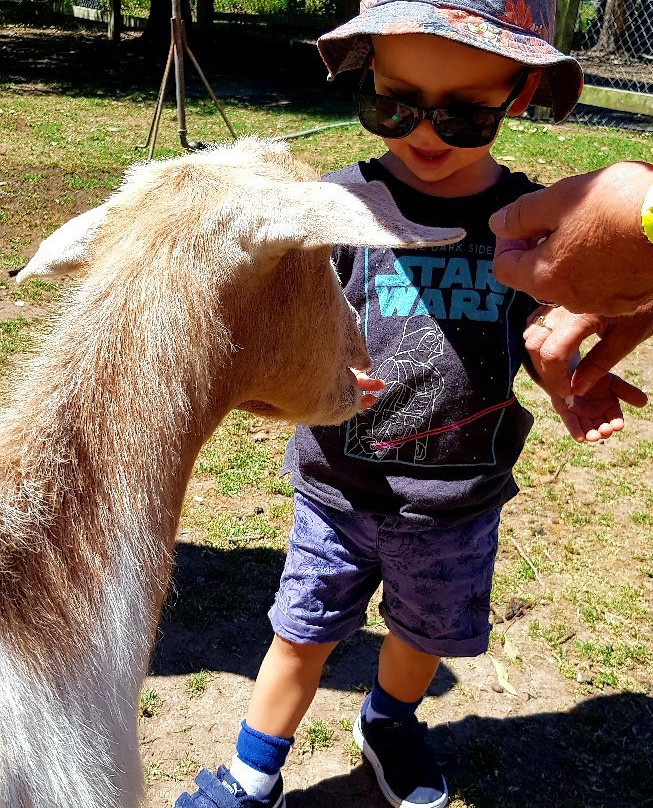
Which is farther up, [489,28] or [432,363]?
[489,28]

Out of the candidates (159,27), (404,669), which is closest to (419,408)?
(404,669)

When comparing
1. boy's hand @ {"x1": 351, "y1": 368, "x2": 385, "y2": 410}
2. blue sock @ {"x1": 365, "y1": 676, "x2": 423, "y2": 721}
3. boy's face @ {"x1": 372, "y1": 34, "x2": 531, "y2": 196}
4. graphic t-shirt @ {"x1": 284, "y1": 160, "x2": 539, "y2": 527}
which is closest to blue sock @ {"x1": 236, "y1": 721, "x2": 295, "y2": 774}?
blue sock @ {"x1": 365, "y1": 676, "x2": 423, "y2": 721}

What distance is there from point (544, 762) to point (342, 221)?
2652 mm

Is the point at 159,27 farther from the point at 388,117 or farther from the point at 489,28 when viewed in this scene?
the point at 489,28

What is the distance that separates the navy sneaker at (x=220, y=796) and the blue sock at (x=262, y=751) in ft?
0.27

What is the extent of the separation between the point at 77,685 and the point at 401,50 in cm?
195

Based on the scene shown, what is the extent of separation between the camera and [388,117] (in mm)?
2541

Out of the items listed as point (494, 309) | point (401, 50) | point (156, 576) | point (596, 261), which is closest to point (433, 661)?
point (494, 309)

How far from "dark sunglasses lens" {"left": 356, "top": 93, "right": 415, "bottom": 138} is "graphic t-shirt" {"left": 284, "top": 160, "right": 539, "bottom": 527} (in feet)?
0.76

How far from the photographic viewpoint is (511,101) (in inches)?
103

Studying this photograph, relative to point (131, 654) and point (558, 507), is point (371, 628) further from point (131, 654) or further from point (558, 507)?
point (131, 654)

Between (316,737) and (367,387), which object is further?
(316,737)

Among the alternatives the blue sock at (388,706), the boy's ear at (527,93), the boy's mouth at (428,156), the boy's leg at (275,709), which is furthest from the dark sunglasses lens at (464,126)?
the blue sock at (388,706)

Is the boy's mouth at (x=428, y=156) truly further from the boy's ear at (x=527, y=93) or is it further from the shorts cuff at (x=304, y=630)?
the shorts cuff at (x=304, y=630)
